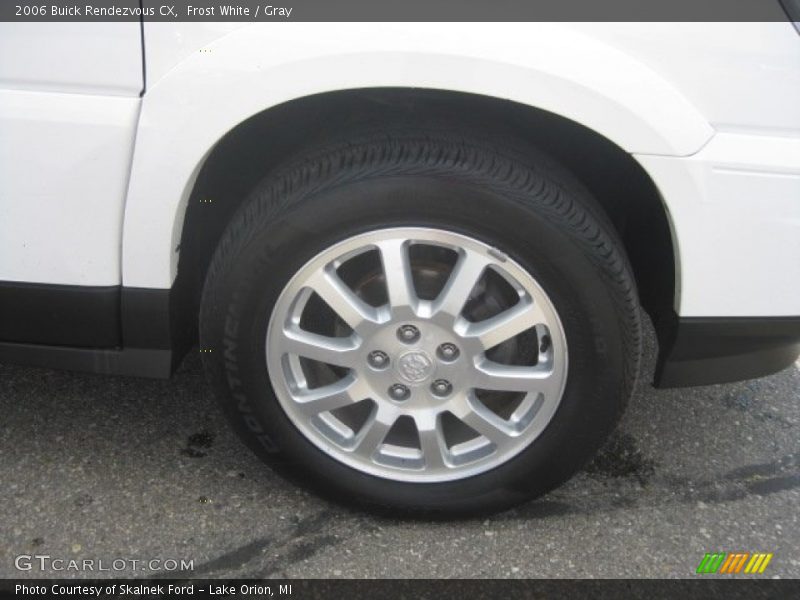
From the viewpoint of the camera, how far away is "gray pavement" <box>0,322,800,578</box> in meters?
2.20

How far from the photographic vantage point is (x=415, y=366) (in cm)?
211

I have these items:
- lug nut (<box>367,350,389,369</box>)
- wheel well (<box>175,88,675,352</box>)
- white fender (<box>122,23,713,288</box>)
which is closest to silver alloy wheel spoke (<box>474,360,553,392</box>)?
lug nut (<box>367,350,389,369</box>)

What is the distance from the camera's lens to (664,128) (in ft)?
5.94

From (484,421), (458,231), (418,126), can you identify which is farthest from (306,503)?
(418,126)

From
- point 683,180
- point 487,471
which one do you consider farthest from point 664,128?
point 487,471

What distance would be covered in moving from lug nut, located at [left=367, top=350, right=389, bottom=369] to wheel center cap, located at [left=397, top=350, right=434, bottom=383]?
3 centimetres

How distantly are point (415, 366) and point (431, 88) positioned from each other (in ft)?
2.15
